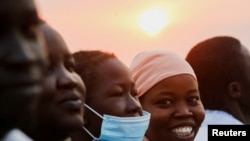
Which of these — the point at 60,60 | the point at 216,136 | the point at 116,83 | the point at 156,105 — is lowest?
the point at 216,136

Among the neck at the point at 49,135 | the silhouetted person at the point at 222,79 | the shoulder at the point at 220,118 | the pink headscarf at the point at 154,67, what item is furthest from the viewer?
the silhouetted person at the point at 222,79

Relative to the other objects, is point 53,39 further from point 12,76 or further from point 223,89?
point 223,89

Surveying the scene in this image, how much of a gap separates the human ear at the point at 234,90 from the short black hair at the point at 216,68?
0.03 m

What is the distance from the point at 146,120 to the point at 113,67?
31 cm

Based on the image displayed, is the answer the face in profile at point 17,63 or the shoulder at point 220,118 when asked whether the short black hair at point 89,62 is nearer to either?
the shoulder at point 220,118

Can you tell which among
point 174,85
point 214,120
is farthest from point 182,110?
point 214,120

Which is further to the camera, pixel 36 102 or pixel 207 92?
pixel 207 92

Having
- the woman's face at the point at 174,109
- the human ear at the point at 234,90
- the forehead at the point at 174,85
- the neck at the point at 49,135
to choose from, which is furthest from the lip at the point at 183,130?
the neck at the point at 49,135

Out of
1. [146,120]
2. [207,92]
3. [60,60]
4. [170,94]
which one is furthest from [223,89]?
[60,60]

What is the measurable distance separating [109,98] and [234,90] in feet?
5.01

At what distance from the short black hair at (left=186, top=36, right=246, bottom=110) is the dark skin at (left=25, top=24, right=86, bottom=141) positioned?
2169mm

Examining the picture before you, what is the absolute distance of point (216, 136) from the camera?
477 centimetres

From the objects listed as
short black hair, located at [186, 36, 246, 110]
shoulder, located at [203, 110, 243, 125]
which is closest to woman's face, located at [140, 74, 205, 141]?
shoulder, located at [203, 110, 243, 125]

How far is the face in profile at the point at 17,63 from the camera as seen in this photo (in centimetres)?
165
